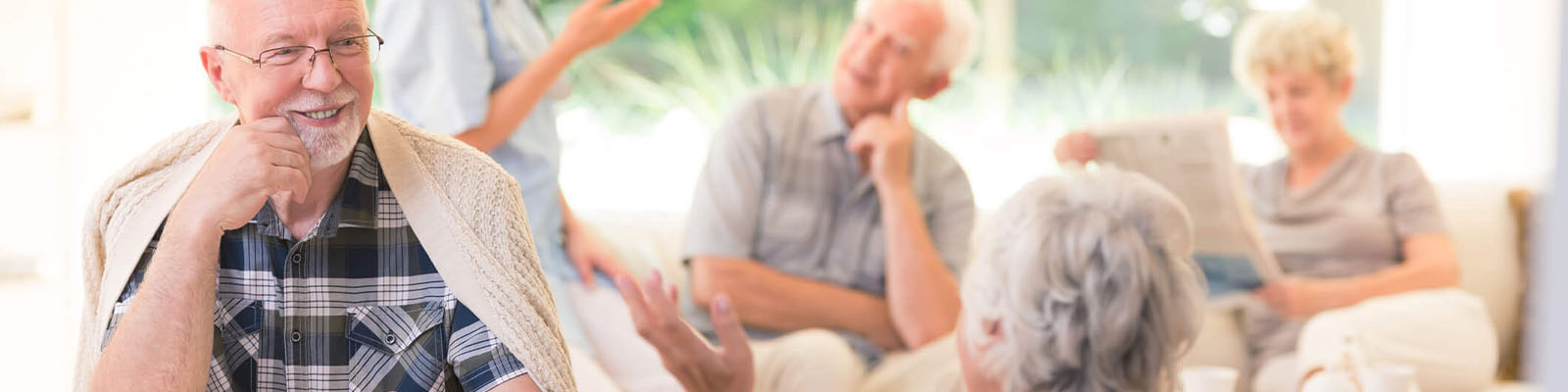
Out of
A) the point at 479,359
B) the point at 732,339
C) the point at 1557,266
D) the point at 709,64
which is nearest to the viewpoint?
the point at 1557,266

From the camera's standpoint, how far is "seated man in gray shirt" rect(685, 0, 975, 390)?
95.7 inches

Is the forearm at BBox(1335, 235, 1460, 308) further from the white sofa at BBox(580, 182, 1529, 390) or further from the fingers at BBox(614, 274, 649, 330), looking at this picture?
the fingers at BBox(614, 274, 649, 330)

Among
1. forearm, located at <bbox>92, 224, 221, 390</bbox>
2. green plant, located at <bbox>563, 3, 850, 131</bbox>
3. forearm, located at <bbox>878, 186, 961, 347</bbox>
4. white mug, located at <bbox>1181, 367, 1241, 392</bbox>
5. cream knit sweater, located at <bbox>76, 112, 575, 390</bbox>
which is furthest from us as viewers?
green plant, located at <bbox>563, 3, 850, 131</bbox>

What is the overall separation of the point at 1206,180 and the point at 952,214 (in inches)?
21.1

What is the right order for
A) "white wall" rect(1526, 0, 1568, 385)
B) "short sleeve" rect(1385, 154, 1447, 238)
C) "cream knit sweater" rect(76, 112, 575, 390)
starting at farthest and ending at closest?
"short sleeve" rect(1385, 154, 1447, 238) → "cream knit sweater" rect(76, 112, 575, 390) → "white wall" rect(1526, 0, 1568, 385)

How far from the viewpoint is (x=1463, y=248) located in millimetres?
2629

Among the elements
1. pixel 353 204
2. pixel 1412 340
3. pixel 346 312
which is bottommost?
pixel 1412 340

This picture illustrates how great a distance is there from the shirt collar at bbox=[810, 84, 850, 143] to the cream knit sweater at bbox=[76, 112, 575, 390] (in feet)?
3.72

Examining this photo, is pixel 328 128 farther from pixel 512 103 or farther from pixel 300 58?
pixel 512 103

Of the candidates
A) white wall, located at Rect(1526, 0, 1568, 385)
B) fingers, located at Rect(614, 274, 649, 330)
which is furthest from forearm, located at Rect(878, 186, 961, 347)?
white wall, located at Rect(1526, 0, 1568, 385)

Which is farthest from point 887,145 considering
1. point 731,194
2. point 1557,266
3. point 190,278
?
point 1557,266

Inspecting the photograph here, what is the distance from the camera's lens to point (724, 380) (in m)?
2.33

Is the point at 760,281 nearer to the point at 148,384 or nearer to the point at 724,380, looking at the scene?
the point at 724,380

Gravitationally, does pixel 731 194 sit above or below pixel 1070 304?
above
